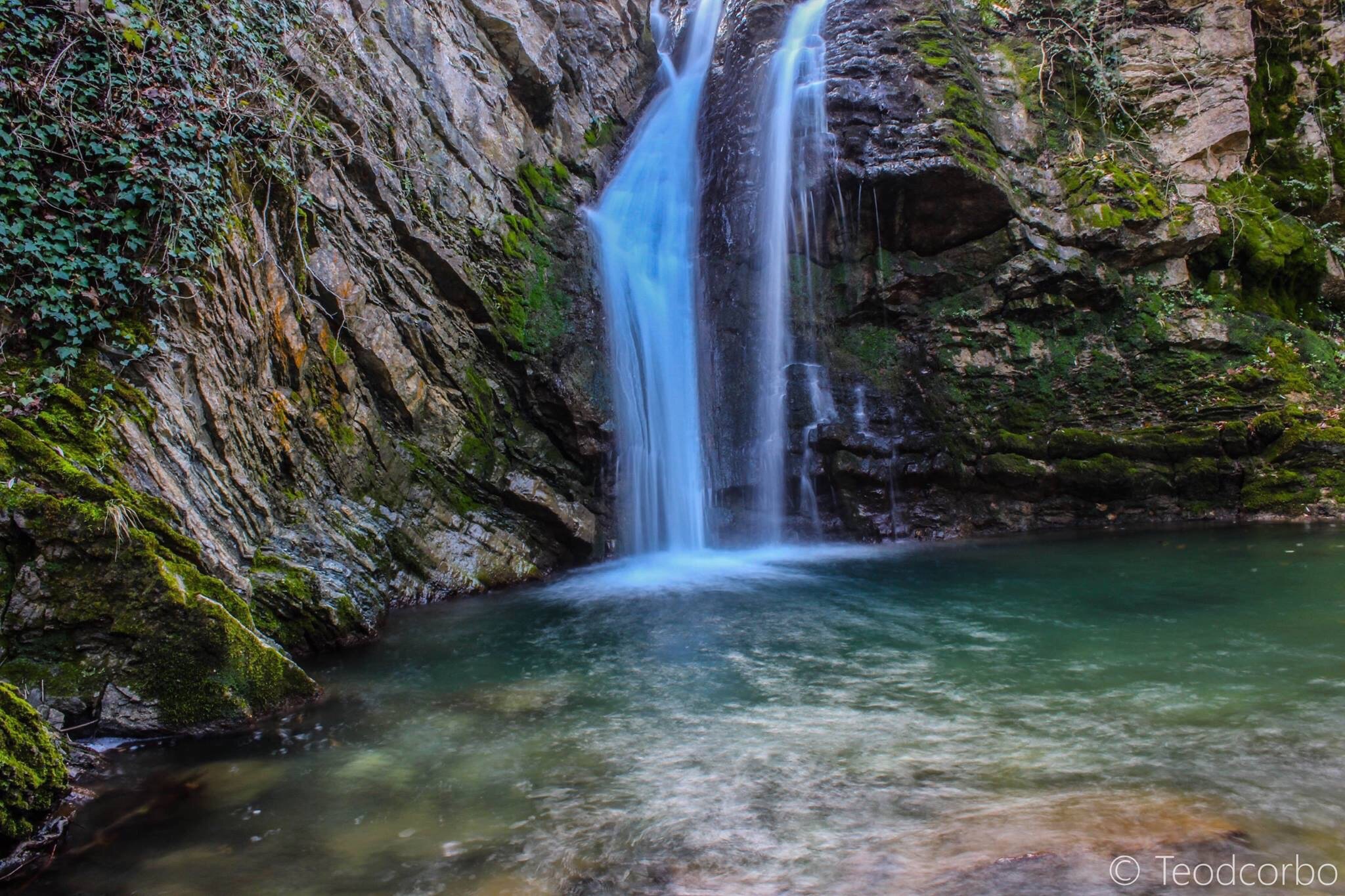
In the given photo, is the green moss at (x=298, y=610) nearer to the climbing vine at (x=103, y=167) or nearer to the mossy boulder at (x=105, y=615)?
the mossy boulder at (x=105, y=615)

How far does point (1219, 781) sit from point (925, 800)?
3.96ft

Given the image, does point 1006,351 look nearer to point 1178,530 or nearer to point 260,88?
point 1178,530

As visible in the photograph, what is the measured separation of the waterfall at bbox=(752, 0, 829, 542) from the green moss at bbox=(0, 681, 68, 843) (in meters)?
9.14

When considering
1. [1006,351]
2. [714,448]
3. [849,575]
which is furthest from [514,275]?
[1006,351]

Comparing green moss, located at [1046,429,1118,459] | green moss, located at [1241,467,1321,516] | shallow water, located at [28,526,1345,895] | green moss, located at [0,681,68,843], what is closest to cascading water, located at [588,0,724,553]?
shallow water, located at [28,526,1345,895]

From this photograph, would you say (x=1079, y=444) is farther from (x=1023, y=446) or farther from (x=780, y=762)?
(x=780, y=762)

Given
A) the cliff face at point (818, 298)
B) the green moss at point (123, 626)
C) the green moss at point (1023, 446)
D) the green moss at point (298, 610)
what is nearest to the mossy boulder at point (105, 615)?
the green moss at point (123, 626)

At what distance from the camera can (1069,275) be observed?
11.8 metres

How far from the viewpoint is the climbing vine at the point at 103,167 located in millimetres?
4949

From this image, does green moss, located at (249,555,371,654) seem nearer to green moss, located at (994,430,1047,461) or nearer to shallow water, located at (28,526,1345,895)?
shallow water, located at (28,526,1345,895)

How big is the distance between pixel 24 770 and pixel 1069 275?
43.9 ft

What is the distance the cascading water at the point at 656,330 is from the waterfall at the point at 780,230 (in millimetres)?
1093

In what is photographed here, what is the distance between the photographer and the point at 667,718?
4.25 meters

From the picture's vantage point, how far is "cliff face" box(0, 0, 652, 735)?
408cm
